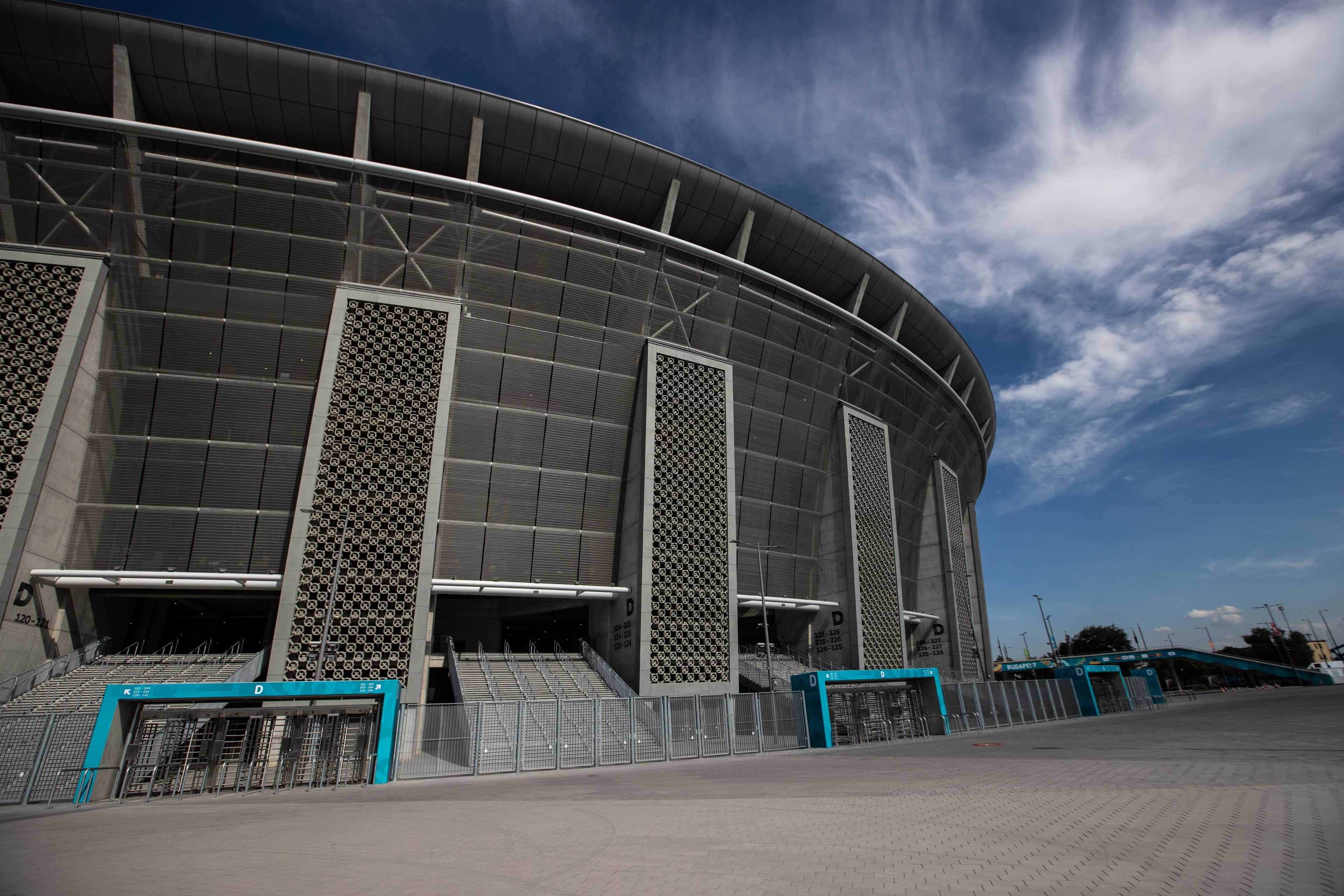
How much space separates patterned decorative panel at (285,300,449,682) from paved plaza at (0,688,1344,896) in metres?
9.36

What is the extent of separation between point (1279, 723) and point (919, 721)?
10.9 metres

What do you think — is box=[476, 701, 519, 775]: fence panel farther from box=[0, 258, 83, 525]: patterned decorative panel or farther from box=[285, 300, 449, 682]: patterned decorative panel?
box=[0, 258, 83, 525]: patterned decorative panel

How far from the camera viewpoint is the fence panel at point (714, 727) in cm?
2058

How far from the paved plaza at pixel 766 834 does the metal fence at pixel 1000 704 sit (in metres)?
12.5

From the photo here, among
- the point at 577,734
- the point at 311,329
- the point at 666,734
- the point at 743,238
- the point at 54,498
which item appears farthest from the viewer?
the point at 743,238

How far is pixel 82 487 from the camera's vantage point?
2525cm

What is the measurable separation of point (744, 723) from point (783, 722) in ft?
5.45

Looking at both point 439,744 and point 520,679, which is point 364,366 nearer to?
point 520,679

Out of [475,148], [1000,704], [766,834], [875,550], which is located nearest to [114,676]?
[475,148]

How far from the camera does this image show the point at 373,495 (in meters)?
25.4

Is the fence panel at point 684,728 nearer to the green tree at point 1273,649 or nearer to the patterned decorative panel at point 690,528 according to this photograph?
the patterned decorative panel at point 690,528

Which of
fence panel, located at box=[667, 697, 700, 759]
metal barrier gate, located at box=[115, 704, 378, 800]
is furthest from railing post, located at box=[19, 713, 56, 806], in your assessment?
fence panel, located at box=[667, 697, 700, 759]

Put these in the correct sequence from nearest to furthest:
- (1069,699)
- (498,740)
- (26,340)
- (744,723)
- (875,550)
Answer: (498,740) → (744,723) → (26,340) → (1069,699) → (875,550)

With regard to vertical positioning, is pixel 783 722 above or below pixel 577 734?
above
